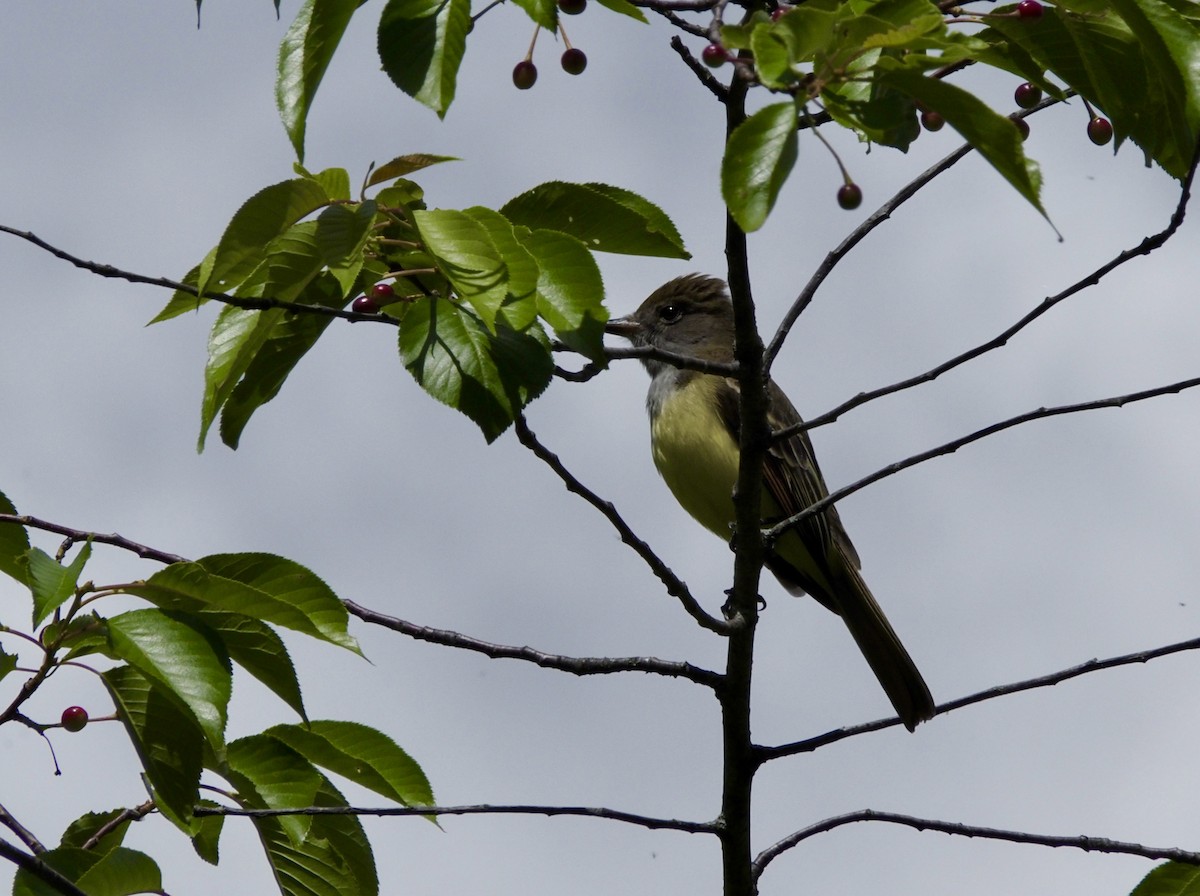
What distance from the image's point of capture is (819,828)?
414cm

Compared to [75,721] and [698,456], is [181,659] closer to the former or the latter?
[75,721]

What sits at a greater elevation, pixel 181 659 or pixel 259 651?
pixel 259 651

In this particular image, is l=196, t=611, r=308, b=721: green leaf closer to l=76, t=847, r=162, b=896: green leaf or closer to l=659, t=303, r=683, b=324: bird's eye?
l=76, t=847, r=162, b=896: green leaf

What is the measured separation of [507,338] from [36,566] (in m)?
1.14

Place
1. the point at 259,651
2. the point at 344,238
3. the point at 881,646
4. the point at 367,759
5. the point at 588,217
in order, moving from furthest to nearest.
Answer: the point at 881,646 → the point at 367,759 → the point at 588,217 → the point at 259,651 → the point at 344,238

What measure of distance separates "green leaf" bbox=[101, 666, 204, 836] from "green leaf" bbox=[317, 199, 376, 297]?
1009 mm

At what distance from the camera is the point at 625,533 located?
3.96 meters

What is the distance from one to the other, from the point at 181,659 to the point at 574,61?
5.99 ft

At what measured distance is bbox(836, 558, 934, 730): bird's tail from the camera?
24.2ft

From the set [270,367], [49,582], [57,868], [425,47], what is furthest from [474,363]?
[57,868]

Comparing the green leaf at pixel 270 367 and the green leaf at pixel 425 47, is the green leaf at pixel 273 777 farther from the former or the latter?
the green leaf at pixel 425 47

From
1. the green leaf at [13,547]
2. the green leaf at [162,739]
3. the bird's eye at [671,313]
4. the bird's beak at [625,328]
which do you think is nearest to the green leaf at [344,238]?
the green leaf at [13,547]

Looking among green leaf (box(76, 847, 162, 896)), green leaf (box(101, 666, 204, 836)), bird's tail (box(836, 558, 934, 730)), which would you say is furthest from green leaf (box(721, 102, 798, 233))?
bird's tail (box(836, 558, 934, 730))

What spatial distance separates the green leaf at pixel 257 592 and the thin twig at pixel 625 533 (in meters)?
0.78
